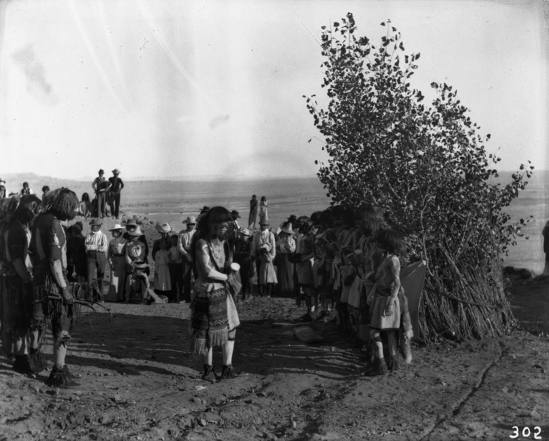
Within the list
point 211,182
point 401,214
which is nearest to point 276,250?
point 401,214

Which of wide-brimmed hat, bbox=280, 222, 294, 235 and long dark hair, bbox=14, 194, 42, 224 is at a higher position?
long dark hair, bbox=14, 194, 42, 224

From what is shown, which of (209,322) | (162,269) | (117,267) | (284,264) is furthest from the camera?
(284,264)

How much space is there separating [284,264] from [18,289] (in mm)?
7736

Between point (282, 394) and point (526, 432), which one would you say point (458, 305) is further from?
point (526, 432)

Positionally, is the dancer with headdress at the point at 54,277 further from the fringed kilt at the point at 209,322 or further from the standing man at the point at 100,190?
the standing man at the point at 100,190

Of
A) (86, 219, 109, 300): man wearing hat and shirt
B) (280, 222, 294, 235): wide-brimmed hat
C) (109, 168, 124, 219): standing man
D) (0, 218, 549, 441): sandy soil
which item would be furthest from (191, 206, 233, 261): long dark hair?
(109, 168, 124, 219): standing man

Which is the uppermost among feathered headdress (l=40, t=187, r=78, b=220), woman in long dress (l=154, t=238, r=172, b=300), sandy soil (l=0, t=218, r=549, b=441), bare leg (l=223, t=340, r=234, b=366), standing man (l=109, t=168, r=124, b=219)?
standing man (l=109, t=168, r=124, b=219)

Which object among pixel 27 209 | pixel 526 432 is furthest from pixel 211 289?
pixel 526 432

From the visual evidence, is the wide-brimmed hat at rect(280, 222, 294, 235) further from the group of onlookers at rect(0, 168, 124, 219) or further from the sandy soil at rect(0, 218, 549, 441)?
the group of onlookers at rect(0, 168, 124, 219)

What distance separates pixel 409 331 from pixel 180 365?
8.59 ft

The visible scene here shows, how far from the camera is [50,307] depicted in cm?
645

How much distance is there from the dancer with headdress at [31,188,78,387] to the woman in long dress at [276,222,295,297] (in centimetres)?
758

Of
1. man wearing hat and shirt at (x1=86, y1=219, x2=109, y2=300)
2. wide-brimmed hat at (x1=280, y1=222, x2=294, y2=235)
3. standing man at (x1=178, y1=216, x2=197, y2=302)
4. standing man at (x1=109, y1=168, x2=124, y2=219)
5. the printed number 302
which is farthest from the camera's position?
standing man at (x1=109, y1=168, x2=124, y2=219)

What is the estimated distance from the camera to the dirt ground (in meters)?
5.48
